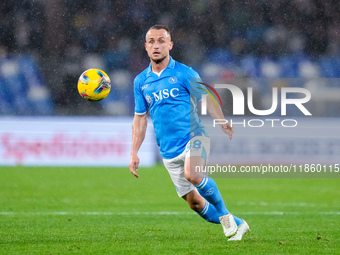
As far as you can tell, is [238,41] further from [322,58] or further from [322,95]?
[322,95]

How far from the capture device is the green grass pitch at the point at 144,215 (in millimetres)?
5953

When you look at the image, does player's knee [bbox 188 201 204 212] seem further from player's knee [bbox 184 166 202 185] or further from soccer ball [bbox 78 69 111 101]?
soccer ball [bbox 78 69 111 101]

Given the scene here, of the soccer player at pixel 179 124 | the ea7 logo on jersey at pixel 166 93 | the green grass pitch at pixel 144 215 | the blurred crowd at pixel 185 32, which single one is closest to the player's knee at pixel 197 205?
the soccer player at pixel 179 124

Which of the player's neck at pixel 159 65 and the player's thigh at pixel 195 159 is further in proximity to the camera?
the player's neck at pixel 159 65

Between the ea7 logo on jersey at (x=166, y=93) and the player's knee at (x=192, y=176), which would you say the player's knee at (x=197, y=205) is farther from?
the ea7 logo on jersey at (x=166, y=93)

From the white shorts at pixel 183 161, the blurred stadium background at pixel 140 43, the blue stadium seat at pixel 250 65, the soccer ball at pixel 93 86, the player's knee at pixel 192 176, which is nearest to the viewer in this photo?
the player's knee at pixel 192 176

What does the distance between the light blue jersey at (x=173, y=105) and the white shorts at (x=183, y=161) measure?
5cm

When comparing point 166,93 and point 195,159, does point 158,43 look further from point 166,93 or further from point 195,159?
point 195,159

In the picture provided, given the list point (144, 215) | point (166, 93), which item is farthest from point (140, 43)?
point (166, 93)

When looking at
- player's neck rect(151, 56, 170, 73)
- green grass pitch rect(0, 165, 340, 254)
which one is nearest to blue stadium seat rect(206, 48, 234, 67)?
green grass pitch rect(0, 165, 340, 254)

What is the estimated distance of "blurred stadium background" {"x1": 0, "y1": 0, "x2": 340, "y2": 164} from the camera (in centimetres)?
1708

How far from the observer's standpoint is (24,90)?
16969 millimetres

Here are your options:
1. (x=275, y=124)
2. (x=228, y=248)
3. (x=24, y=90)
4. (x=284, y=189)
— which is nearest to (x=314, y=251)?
A: (x=228, y=248)

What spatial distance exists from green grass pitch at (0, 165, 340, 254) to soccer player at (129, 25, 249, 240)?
0.34 metres
